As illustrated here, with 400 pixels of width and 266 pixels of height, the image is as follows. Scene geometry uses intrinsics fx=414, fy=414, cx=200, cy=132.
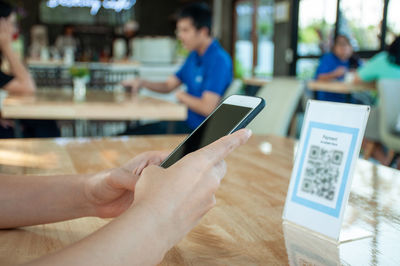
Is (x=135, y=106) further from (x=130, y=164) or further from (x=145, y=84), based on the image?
(x=130, y=164)

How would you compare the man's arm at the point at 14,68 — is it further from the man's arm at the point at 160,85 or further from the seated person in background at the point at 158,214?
the seated person in background at the point at 158,214

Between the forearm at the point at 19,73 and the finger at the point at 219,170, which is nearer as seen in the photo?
the finger at the point at 219,170

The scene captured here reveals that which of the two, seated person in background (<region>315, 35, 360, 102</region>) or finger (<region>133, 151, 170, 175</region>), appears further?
seated person in background (<region>315, 35, 360, 102</region>)

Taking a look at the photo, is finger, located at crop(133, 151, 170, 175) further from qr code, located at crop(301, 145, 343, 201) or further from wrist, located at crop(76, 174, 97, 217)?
qr code, located at crop(301, 145, 343, 201)

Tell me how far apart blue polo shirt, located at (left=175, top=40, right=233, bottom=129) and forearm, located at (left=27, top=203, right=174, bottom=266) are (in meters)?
2.10

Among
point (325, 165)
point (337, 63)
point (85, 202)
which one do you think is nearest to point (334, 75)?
point (337, 63)

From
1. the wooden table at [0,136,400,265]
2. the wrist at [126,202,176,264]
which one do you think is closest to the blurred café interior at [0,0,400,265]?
the wooden table at [0,136,400,265]

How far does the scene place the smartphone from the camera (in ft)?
1.81

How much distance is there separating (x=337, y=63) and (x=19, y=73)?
3.76 m

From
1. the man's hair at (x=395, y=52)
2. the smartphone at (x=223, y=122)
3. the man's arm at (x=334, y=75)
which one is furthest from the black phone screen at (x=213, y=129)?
the man's arm at (x=334, y=75)

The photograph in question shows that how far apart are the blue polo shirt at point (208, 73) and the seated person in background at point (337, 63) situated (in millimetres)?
2329

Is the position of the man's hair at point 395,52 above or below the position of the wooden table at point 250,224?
above

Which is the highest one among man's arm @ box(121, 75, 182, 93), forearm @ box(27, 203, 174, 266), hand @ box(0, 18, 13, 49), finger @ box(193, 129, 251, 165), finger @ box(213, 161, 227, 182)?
hand @ box(0, 18, 13, 49)

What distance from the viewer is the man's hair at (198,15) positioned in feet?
8.77
